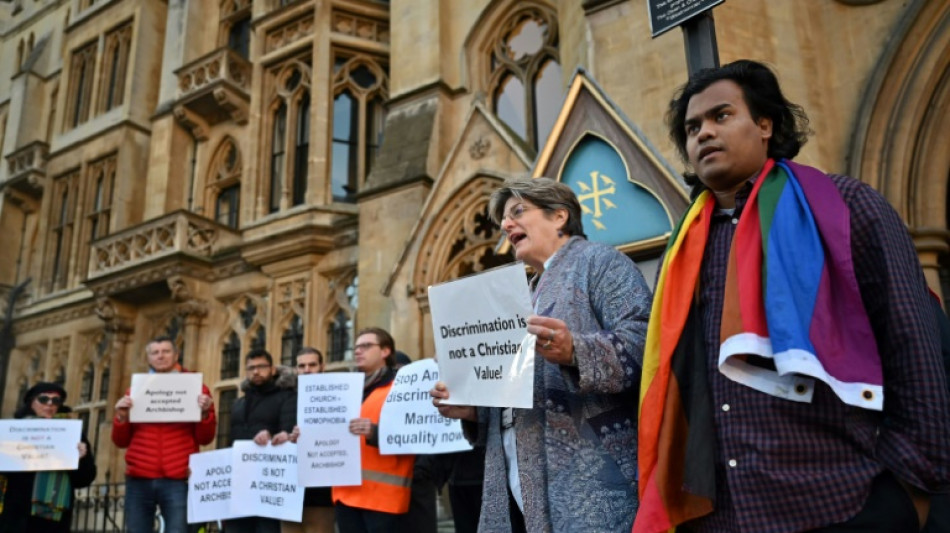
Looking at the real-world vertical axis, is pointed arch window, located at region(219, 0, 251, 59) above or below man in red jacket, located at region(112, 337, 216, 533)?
above

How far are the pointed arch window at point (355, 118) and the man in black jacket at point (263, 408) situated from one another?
22.1 ft

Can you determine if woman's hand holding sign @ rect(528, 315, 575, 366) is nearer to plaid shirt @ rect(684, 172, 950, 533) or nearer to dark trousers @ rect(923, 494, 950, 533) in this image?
plaid shirt @ rect(684, 172, 950, 533)

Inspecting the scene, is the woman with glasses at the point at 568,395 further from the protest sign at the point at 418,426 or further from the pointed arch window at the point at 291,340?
the pointed arch window at the point at 291,340

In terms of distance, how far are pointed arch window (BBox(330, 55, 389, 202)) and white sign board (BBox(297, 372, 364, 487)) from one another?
24.3ft

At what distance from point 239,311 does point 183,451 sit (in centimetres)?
705

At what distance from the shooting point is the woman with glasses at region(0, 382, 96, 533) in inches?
203

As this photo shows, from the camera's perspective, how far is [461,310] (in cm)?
231

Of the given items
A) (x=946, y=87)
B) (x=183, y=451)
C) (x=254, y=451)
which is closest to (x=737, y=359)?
(x=254, y=451)

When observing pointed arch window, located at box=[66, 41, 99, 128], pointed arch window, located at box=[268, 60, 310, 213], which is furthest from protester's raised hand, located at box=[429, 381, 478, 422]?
pointed arch window, located at box=[66, 41, 99, 128]

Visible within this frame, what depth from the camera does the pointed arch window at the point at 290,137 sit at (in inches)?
469

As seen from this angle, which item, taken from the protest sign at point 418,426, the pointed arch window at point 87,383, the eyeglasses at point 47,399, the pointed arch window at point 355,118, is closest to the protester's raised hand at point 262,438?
the protest sign at point 418,426

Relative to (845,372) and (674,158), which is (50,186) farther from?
(845,372)

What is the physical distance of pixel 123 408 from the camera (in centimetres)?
481

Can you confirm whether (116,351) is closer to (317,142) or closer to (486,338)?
(317,142)
